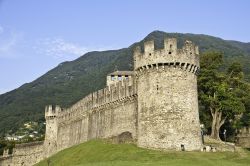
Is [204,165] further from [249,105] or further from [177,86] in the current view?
[249,105]

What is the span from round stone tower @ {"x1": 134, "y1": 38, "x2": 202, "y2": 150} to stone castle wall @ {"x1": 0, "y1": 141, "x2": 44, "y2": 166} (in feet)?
135

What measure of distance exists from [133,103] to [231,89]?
15.9 m

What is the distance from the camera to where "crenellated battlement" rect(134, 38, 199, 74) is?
40.5 meters

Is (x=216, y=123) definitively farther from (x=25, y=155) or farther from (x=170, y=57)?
(x=25, y=155)

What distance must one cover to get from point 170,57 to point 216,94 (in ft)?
51.9

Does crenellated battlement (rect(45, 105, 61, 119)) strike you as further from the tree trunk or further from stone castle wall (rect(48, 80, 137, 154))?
the tree trunk

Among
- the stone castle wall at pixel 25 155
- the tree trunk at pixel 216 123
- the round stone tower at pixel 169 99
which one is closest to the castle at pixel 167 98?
the round stone tower at pixel 169 99

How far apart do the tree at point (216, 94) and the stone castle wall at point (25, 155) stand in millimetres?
35733

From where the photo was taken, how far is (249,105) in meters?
56.5

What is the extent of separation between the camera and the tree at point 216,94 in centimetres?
5312

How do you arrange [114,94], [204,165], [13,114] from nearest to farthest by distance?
[204,165]
[114,94]
[13,114]

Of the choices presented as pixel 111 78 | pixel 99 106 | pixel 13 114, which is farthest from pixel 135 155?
pixel 13 114

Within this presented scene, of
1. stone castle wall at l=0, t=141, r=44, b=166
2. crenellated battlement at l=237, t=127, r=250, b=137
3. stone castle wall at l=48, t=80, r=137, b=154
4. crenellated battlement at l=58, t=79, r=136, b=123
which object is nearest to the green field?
stone castle wall at l=48, t=80, r=137, b=154

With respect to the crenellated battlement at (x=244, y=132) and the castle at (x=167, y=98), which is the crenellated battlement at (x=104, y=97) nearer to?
the castle at (x=167, y=98)
